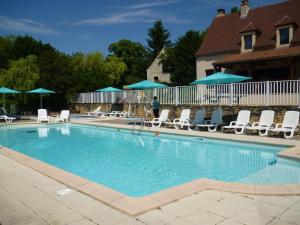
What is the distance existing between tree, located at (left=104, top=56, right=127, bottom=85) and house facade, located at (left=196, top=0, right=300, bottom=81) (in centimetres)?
2641

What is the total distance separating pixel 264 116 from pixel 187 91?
19.7 feet

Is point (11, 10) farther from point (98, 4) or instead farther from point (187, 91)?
point (187, 91)

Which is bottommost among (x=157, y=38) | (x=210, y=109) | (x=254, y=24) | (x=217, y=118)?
(x=217, y=118)

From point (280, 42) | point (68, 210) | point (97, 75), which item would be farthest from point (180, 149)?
point (97, 75)

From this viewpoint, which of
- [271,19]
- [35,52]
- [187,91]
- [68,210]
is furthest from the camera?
[35,52]

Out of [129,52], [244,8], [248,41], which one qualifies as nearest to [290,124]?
[248,41]

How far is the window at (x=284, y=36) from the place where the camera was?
825 inches

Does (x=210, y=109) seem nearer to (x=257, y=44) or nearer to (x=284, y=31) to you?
(x=257, y=44)

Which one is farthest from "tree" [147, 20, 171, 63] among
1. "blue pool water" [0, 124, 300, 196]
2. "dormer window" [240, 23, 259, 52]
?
"blue pool water" [0, 124, 300, 196]

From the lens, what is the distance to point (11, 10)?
1228 inches

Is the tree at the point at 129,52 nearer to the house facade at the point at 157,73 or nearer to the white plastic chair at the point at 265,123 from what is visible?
the house facade at the point at 157,73

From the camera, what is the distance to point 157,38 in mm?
58219

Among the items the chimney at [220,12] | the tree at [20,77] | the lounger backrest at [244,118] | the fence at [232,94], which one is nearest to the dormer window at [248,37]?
the chimney at [220,12]

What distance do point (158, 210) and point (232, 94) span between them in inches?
461
